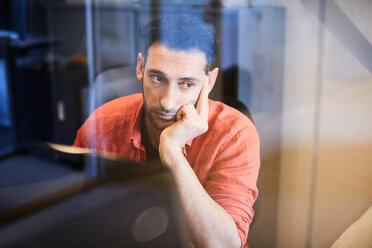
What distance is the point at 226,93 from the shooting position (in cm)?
71

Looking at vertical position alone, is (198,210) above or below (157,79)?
below

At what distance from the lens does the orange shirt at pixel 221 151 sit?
0.65m

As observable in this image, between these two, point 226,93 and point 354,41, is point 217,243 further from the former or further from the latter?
point 354,41

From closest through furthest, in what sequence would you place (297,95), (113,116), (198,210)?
(198,210) < (113,116) < (297,95)

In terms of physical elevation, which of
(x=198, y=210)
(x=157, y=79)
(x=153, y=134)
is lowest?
(x=198, y=210)

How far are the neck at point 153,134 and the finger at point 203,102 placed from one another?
0.09 m

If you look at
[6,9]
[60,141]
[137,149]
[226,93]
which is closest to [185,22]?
[226,93]

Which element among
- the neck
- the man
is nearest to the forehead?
the man

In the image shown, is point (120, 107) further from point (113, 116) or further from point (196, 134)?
point (196, 134)

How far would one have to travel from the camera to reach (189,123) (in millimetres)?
646

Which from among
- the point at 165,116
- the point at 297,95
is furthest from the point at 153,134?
the point at 297,95

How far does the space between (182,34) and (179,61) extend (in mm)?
52

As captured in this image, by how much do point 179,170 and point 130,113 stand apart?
0.52 feet

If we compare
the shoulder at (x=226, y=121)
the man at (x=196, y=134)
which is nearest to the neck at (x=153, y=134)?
the man at (x=196, y=134)
